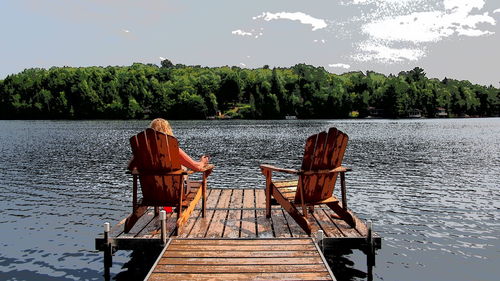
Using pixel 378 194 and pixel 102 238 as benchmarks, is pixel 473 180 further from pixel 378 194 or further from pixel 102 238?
pixel 102 238

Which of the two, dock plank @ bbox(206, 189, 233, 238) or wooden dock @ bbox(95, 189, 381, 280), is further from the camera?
dock plank @ bbox(206, 189, 233, 238)

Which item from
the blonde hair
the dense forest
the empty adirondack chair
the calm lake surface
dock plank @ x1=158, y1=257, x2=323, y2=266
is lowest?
the calm lake surface

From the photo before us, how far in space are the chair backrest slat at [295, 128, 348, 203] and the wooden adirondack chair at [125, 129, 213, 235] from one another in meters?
2.30

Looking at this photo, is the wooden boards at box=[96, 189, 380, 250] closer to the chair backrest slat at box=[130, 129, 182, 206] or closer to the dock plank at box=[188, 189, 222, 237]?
the dock plank at box=[188, 189, 222, 237]

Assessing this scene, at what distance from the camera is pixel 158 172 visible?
8781 millimetres

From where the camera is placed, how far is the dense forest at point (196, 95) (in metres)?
166

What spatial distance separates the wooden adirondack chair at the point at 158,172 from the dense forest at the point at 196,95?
16282 centimetres

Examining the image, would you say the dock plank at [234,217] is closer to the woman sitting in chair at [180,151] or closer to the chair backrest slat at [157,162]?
the chair backrest slat at [157,162]

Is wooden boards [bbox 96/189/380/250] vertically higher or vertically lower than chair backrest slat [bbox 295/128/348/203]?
lower

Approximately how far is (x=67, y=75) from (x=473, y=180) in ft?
534

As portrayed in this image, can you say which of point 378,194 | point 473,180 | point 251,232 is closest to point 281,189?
point 251,232

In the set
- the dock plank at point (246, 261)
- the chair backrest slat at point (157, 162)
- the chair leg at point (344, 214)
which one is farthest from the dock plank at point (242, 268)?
the chair leg at point (344, 214)

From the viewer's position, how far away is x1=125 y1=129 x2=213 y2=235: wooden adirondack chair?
856 centimetres

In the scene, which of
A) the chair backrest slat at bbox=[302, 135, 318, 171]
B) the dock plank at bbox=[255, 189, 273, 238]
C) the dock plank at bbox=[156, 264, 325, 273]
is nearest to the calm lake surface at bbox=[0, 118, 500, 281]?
the dock plank at bbox=[255, 189, 273, 238]
